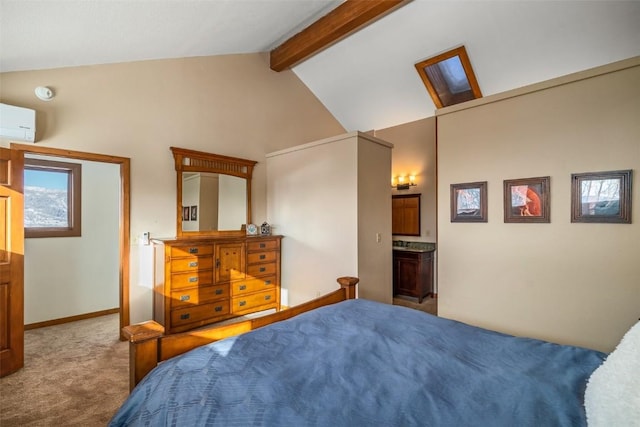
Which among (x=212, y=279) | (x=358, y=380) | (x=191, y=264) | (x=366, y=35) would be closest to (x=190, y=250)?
(x=191, y=264)

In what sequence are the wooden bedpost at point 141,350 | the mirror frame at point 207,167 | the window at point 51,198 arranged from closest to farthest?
1. the wooden bedpost at point 141,350
2. the window at point 51,198
3. the mirror frame at point 207,167

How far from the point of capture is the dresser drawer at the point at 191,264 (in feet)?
11.0

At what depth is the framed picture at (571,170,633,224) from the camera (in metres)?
2.02

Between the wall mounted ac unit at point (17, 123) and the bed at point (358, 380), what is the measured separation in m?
2.75

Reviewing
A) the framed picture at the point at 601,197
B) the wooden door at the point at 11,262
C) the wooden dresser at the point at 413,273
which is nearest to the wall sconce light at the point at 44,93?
the wooden door at the point at 11,262

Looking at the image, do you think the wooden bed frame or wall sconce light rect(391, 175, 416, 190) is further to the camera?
wall sconce light rect(391, 175, 416, 190)

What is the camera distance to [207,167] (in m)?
4.09

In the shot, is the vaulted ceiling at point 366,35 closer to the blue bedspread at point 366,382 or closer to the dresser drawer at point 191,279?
the dresser drawer at point 191,279

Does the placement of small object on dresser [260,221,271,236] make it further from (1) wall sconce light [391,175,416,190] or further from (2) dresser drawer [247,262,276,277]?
(1) wall sconce light [391,175,416,190]

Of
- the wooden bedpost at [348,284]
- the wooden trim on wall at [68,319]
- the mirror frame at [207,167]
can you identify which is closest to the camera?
the wooden bedpost at [348,284]

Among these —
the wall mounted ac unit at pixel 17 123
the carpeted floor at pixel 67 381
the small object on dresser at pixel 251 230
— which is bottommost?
the carpeted floor at pixel 67 381

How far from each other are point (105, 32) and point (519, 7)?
14.1 feet

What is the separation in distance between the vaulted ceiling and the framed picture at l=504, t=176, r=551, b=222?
228 centimetres

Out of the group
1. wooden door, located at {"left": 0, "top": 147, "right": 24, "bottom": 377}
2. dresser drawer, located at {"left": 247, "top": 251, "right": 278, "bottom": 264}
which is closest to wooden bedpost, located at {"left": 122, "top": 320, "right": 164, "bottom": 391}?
wooden door, located at {"left": 0, "top": 147, "right": 24, "bottom": 377}
